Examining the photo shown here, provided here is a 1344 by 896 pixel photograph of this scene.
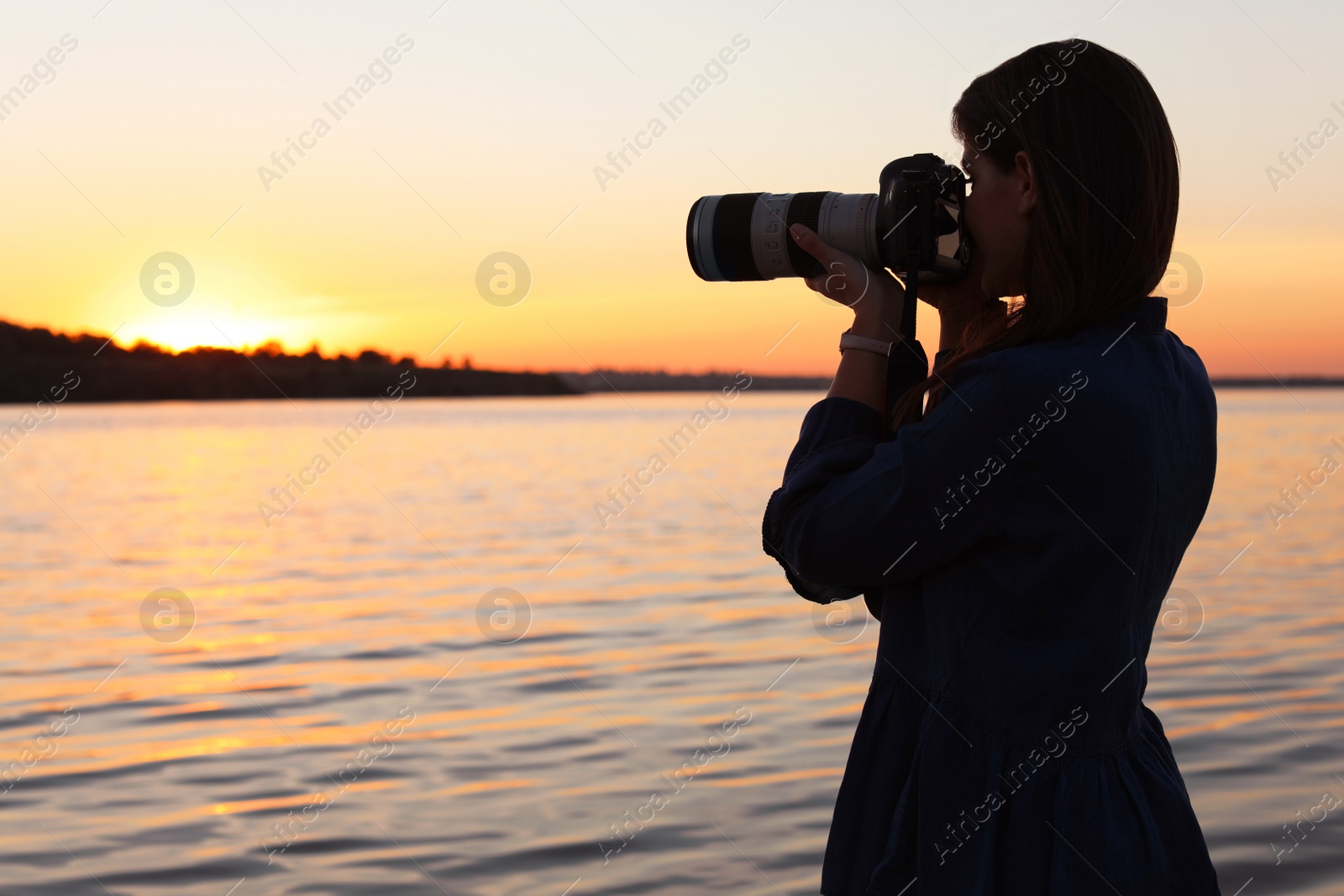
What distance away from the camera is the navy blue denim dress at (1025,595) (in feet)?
3.68

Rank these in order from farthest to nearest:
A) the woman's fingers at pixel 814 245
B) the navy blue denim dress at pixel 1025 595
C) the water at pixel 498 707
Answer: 1. the water at pixel 498 707
2. the woman's fingers at pixel 814 245
3. the navy blue denim dress at pixel 1025 595

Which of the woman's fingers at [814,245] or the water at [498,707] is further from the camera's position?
the water at [498,707]

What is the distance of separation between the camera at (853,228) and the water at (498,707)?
98.3 inches

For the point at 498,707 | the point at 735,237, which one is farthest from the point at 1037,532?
the point at 498,707

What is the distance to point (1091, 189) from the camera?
1.16m

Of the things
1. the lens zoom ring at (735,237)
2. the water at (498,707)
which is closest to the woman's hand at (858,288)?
the lens zoom ring at (735,237)

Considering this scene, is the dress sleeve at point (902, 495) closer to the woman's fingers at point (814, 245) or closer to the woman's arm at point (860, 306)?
the woman's arm at point (860, 306)

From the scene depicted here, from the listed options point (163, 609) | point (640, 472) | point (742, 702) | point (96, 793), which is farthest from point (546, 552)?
point (640, 472)

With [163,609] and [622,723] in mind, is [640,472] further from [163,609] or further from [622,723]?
[622,723]

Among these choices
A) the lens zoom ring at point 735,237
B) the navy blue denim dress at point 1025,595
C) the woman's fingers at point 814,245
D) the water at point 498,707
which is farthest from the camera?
the water at point 498,707

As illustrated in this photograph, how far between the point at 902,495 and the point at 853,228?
0.46 meters

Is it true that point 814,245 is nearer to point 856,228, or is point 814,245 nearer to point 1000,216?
point 856,228

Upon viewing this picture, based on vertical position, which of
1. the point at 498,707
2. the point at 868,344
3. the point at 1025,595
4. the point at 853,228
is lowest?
the point at 498,707

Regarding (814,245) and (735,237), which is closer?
(814,245)
